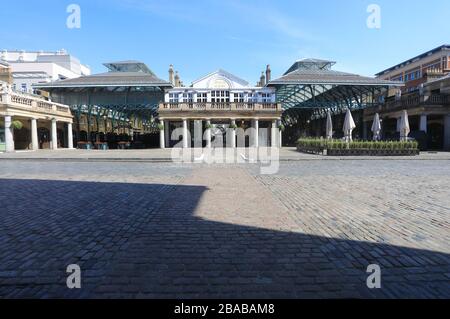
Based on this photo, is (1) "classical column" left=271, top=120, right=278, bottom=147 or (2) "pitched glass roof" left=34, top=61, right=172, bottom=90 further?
(1) "classical column" left=271, top=120, right=278, bottom=147

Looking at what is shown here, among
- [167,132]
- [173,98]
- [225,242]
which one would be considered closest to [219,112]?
[173,98]

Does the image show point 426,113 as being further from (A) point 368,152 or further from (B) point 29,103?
(B) point 29,103

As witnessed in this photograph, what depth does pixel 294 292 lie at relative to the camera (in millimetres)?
2801

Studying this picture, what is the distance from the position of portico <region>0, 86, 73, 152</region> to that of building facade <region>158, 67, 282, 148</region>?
42.0 feet

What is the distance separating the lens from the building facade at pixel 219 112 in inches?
1357

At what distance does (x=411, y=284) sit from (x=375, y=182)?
692 cm

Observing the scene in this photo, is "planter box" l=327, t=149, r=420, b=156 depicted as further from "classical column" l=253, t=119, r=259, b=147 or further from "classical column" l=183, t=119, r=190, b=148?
"classical column" l=183, t=119, r=190, b=148

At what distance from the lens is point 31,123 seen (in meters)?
30.6

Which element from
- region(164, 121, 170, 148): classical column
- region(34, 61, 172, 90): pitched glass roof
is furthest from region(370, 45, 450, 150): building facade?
region(34, 61, 172, 90): pitched glass roof

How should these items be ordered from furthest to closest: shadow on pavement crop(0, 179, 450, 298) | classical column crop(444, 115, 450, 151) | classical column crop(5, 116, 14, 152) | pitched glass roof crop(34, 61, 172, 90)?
pitched glass roof crop(34, 61, 172, 90), classical column crop(444, 115, 450, 151), classical column crop(5, 116, 14, 152), shadow on pavement crop(0, 179, 450, 298)

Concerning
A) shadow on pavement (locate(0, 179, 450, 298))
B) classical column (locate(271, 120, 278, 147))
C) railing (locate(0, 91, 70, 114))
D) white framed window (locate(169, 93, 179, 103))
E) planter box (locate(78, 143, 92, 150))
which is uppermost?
white framed window (locate(169, 93, 179, 103))

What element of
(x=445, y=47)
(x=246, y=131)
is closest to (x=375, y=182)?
(x=246, y=131)

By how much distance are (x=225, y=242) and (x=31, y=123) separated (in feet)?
113

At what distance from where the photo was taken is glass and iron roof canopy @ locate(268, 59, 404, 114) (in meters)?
32.3
